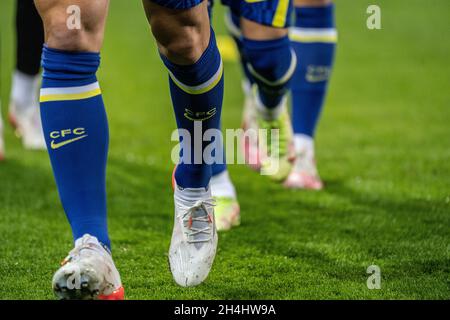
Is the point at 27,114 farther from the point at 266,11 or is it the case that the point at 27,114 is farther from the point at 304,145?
the point at 266,11

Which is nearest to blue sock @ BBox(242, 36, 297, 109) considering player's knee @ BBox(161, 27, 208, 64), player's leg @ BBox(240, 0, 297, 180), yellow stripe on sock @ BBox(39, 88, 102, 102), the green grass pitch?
player's leg @ BBox(240, 0, 297, 180)

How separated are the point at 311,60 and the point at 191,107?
63.1 inches

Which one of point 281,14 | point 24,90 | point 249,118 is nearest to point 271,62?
point 281,14

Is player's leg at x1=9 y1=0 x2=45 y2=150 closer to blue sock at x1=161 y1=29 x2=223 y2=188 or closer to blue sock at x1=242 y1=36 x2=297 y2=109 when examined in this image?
blue sock at x1=242 y1=36 x2=297 y2=109

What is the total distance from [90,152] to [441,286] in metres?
0.97

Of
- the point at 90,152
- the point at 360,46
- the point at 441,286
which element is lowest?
the point at 360,46

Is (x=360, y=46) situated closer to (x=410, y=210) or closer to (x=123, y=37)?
(x=123, y=37)

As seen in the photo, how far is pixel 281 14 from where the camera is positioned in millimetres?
3262

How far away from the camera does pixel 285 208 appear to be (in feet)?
11.2

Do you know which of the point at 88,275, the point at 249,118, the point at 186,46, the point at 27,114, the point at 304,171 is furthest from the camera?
the point at 27,114

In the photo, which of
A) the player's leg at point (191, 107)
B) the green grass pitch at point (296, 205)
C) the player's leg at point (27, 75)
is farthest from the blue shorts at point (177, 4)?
the player's leg at point (27, 75)

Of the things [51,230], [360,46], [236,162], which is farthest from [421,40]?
[51,230]
